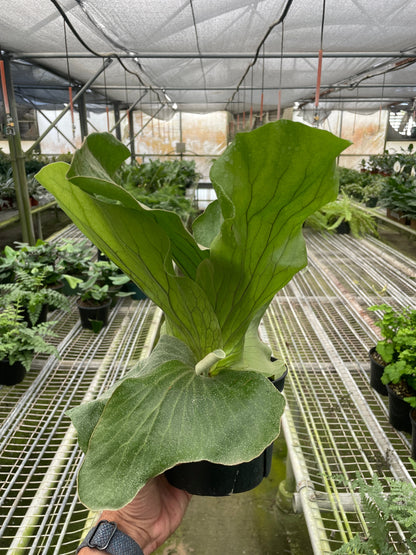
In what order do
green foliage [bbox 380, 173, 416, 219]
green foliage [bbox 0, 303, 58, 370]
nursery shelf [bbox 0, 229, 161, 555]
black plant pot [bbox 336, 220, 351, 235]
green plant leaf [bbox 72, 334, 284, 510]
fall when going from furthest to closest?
black plant pot [bbox 336, 220, 351, 235] < green foliage [bbox 380, 173, 416, 219] < green foliage [bbox 0, 303, 58, 370] < nursery shelf [bbox 0, 229, 161, 555] < green plant leaf [bbox 72, 334, 284, 510]

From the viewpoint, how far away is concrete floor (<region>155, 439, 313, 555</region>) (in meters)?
1.50

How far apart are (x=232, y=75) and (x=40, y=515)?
5984 millimetres

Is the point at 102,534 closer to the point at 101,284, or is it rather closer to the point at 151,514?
the point at 151,514

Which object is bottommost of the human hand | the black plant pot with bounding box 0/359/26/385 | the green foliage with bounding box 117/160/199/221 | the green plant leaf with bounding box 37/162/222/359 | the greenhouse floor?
the greenhouse floor

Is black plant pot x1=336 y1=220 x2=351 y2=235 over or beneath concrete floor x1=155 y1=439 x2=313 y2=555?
over

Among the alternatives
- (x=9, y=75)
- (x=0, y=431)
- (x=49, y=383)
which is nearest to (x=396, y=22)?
(x=9, y=75)

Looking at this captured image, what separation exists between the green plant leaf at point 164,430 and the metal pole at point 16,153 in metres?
3.31

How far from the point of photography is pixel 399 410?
134cm

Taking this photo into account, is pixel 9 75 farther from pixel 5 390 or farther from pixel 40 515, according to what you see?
pixel 40 515

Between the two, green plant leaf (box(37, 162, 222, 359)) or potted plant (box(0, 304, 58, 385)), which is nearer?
green plant leaf (box(37, 162, 222, 359))

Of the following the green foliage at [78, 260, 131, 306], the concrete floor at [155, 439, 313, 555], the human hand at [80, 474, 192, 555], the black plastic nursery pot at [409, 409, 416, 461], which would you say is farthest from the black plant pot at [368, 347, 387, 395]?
the green foliage at [78, 260, 131, 306]

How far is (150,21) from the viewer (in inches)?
120

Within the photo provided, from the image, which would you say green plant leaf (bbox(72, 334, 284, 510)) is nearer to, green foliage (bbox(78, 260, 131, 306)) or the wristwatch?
the wristwatch

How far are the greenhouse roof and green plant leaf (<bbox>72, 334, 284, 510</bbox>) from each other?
2197mm
